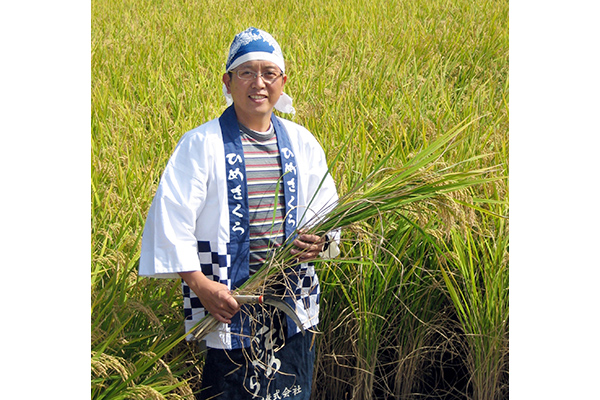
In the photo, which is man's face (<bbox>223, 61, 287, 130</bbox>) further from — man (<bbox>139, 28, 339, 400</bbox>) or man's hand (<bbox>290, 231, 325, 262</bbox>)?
man's hand (<bbox>290, 231, 325, 262</bbox>)

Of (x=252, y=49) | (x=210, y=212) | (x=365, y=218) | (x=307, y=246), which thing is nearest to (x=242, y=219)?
(x=210, y=212)

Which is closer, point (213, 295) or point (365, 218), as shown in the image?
point (213, 295)

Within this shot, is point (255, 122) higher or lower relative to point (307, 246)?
higher

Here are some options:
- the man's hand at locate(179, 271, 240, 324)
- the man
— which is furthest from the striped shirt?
the man's hand at locate(179, 271, 240, 324)

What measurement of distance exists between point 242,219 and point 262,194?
95 mm

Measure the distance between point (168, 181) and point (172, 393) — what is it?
0.68 meters

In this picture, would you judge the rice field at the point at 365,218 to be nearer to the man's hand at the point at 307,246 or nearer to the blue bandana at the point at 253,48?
the man's hand at the point at 307,246

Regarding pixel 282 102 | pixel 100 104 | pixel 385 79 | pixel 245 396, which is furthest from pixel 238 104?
pixel 385 79

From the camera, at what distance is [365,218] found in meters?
1.59

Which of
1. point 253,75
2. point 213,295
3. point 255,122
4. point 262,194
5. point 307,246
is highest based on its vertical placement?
point 253,75

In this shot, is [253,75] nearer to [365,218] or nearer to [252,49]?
[252,49]

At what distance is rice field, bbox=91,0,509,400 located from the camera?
1759mm

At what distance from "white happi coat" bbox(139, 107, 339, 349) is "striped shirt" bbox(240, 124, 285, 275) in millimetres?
24

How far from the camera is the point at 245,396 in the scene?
5.35 ft
